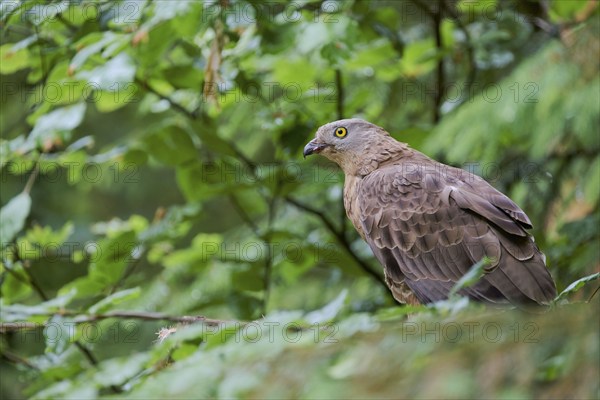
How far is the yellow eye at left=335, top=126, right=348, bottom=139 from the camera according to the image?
→ 425 cm

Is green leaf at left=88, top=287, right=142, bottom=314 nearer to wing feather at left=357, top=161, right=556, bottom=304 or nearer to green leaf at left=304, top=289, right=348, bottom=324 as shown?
green leaf at left=304, top=289, right=348, bottom=324

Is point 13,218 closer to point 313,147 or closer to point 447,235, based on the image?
point 313,147

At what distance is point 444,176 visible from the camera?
3887 millimetres

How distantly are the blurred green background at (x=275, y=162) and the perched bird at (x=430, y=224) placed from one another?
0.23 metres

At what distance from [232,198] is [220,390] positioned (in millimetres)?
3094

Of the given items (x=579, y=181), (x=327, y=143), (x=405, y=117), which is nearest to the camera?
(x=327, y=143)

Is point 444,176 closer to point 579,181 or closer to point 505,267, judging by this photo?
point 505,267

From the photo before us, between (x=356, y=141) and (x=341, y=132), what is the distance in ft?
0.33

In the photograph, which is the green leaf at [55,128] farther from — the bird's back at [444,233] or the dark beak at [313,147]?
the bird's back at [444,233]

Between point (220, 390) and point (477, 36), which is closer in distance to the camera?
point (220, 390)

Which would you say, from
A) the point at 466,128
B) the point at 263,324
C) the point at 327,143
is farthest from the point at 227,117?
the point at 263,324

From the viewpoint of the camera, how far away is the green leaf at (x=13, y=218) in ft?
11.6

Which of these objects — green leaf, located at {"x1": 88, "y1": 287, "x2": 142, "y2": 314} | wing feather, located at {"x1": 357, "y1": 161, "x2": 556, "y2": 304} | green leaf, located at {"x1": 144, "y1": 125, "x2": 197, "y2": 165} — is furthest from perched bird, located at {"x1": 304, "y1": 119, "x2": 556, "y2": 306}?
green leaf, located at {"x1": 88, "y1": 287, "x2": 142, "y2": 314}

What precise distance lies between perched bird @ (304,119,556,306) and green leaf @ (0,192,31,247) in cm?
152
